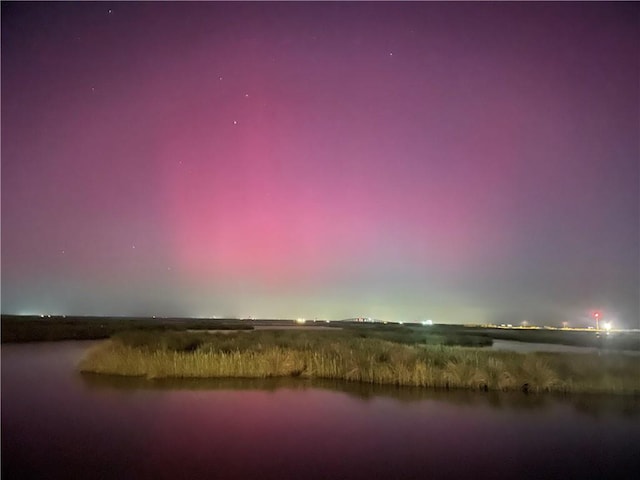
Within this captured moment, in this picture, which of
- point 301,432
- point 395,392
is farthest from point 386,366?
point 301,432

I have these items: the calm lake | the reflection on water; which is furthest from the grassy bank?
the calm lake

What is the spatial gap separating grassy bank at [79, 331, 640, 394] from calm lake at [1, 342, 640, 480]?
105 centimetres

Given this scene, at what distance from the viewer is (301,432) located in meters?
15.3

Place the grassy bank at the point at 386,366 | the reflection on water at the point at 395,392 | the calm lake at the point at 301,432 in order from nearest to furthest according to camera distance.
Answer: the calm lake at the point at 301,432, the reflection on water at the point at 395,392, the grassy bank at the point at 386,366

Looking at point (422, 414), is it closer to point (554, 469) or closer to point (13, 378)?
point (554, 469)

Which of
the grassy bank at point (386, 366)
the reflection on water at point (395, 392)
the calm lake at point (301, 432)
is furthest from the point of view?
the grassy bank at point (386, 366)

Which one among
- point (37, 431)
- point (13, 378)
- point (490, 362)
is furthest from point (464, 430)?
point (13, 378)

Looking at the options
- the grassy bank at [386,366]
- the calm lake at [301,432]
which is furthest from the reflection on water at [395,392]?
the grassy bank at [386,366]

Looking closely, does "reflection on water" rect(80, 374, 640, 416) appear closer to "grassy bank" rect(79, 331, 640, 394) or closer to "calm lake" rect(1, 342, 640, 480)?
"calm lake" rect(1, 342, 640, 480)

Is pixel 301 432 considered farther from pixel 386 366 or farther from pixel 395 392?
pixel 386 366

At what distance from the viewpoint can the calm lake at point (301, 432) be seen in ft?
39.1

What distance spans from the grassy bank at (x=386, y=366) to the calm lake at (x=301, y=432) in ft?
3.45

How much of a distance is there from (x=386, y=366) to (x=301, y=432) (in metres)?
7.46

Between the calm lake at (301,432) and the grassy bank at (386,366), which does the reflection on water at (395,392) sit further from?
the grassy bank at (386,366)
